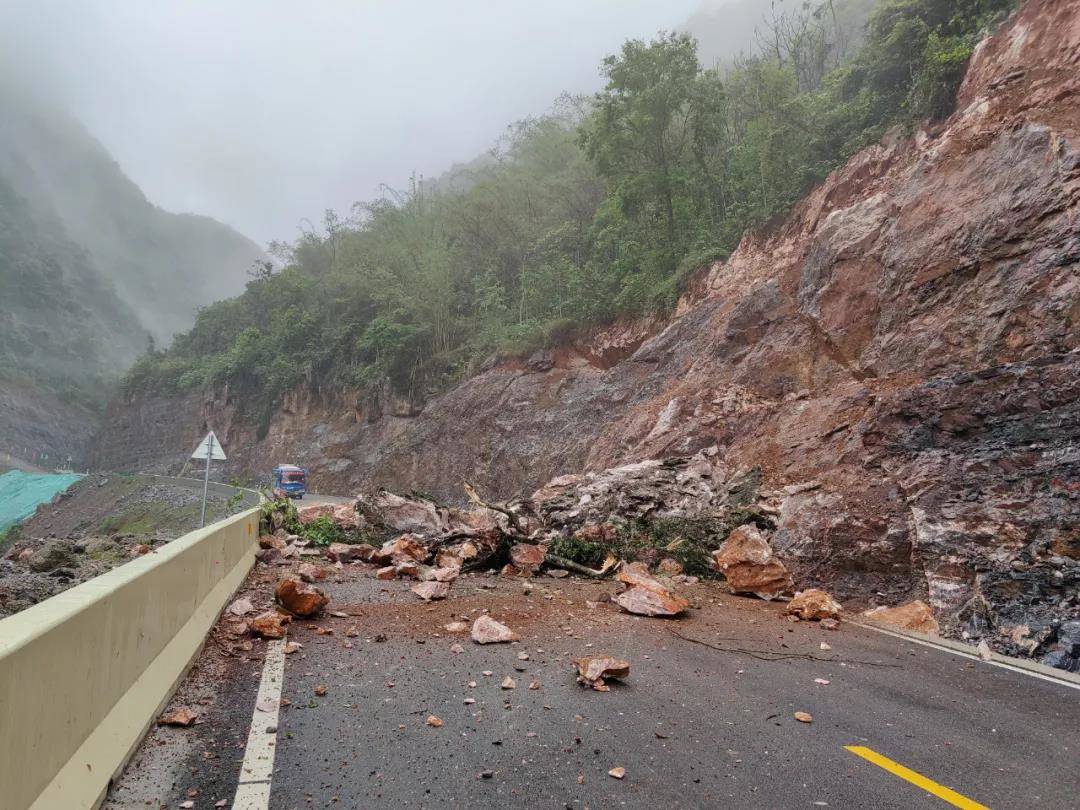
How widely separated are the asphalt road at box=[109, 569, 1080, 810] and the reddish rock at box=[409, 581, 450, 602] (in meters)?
1.18

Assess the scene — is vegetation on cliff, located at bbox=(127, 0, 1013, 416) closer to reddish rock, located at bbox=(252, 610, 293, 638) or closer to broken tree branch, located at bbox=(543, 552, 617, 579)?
broken tree branch, located at bbox=(543, 552, 617, 579)

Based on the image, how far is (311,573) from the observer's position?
27.1 feet

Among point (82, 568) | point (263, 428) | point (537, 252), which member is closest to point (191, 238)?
point (263, 428)

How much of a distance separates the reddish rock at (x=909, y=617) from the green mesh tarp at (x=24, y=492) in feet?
133

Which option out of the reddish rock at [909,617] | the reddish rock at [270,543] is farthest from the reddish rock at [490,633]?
the reddish rock at [270,543]

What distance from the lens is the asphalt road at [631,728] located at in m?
2.84

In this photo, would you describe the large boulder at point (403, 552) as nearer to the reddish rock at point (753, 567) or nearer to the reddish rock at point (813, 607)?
the reddish rock at point (753, 567)

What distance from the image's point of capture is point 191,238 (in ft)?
636

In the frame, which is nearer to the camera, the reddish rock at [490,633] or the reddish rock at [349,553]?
the reddish rock at [490,633]

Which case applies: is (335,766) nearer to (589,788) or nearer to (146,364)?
(589,788)

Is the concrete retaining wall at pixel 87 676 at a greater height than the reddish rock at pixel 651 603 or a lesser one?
greater

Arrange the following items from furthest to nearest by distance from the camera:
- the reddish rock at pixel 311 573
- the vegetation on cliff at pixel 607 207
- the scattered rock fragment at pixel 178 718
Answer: the vegetation on cliff at pixel 607 207
the reddish rock at pixel 311 573
the scattered rock fragment at pixel 178 718

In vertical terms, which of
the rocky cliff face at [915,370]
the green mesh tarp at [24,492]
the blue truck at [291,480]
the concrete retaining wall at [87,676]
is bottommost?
the green mesh tarp at [24,492]

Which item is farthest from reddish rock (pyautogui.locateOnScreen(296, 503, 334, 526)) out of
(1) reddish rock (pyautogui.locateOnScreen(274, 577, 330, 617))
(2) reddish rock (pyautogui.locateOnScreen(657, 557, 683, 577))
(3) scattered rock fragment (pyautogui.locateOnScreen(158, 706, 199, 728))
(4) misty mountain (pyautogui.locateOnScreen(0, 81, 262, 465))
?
(4) misty mountain (pyautogui.locateOnScreen(0, 81, 262, 465))
